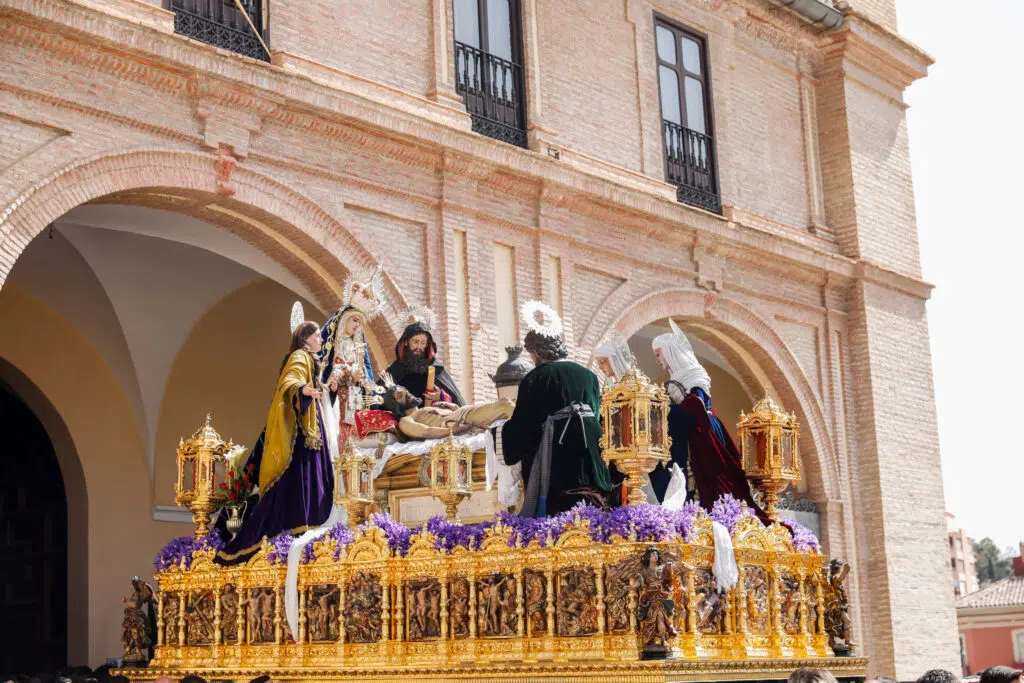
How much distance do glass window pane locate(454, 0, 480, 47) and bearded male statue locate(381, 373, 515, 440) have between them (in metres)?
5.16

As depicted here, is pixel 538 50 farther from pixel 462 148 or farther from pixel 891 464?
pixel 891 464

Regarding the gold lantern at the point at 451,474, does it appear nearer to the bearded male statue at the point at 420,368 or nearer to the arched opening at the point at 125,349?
the bearded male statue at the point at 420,368

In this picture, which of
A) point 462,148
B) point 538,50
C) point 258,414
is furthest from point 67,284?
point 538,50

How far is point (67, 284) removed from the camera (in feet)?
43.6

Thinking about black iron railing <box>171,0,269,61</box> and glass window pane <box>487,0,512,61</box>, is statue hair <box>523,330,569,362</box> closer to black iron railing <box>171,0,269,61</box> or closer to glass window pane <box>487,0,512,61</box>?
black iron railing <box>171,0,269,61</box>

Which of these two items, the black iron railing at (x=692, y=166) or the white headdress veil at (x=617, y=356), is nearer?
the white headdress veil at (x=617, y=356)

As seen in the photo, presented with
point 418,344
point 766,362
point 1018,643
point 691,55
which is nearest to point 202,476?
point 418,344

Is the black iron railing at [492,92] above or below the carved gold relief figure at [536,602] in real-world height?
above

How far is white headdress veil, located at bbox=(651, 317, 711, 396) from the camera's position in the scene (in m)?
7.97

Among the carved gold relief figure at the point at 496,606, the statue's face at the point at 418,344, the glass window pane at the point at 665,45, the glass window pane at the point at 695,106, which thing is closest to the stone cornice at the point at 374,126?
the glass window pane at the point at 695,106

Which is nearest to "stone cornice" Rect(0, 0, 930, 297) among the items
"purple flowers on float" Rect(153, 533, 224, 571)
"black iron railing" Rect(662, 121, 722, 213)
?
"black iron railing" Rect(662, 121, 722, 213)

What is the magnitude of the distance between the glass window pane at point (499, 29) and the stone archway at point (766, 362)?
3.21m

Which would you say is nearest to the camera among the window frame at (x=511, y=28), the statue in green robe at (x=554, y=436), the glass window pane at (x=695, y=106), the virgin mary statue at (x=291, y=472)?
the statue in green robe at (x=554, y=436)

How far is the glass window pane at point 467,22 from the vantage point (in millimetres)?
13438
